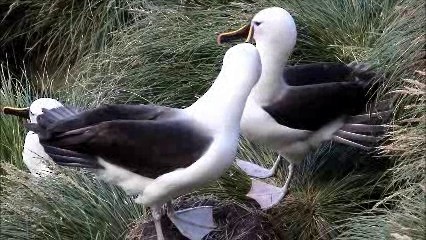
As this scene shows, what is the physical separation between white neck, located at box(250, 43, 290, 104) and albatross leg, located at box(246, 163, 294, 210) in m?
0.34

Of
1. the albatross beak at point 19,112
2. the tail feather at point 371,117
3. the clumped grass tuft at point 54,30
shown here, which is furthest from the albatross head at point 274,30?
the clumped grass tuft at point 54,30

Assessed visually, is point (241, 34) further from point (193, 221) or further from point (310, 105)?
point (193, 221)

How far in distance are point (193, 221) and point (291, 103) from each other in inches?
24.7

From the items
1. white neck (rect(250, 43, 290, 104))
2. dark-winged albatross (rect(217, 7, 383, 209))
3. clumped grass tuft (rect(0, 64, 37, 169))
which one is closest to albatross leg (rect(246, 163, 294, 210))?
dark-winged albatross (rect(217, 7, 383, 209))

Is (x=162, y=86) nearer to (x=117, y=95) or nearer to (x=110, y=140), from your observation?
(x=117, y=95)

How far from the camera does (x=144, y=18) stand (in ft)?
17.2

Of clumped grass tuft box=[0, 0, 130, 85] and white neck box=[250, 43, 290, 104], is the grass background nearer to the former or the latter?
clumped grass tuft box=[0, 0, 130, 85]

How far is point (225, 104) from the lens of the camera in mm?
2996

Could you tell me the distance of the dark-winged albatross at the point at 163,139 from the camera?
2975mm

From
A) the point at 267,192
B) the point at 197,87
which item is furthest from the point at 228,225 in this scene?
the point at 197,87

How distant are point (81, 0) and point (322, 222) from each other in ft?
9.06

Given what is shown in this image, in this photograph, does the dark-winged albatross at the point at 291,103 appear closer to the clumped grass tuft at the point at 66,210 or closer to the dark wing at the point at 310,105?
the dark wing at the point at 310,105

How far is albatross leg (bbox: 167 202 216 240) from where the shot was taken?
10.7 ft

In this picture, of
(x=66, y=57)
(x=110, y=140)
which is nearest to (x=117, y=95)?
(x=66, y=57)
